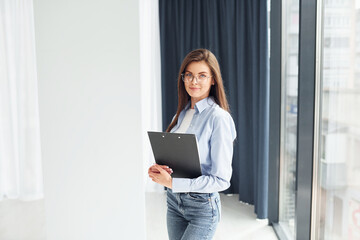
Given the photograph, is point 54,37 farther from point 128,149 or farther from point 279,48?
point 279,48

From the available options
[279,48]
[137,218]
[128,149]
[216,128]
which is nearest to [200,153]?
[216,128]

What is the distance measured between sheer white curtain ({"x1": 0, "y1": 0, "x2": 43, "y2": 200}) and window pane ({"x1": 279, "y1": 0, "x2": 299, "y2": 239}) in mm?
2568

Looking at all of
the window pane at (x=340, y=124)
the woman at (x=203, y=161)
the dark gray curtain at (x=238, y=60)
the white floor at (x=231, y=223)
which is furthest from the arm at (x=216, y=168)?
the dark gray curtain at (x=238, y=60)

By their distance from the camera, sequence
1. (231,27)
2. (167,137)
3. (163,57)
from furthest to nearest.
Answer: (163,57) → (231,27) → (167,137)

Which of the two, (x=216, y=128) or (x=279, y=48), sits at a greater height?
(x=279, y=48)

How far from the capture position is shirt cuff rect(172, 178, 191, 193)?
131 centimetres

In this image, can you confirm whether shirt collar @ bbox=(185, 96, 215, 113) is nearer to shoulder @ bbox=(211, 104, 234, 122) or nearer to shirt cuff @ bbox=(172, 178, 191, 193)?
shoulder @ bbox=(211, 104, 234, 122)

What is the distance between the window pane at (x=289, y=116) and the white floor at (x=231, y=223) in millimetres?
191

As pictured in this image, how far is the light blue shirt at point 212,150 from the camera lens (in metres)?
1.30

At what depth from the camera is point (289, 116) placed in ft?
8.75

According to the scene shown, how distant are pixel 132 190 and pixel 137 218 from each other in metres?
0.17

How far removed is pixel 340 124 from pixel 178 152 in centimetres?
83

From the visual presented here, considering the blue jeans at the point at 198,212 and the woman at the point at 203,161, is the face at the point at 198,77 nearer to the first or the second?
the woman at the point at 203,161

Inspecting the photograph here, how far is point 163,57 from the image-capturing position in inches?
151
